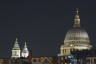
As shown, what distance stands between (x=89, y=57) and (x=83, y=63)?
2.89 m

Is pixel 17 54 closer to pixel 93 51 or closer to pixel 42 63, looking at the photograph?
pixel 42 63

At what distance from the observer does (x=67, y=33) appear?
167375mm

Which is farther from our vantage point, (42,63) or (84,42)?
(84,42)

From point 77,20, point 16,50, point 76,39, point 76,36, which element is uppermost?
point 77,20

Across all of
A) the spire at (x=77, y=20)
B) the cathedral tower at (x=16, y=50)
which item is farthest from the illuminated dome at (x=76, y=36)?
the cathedral tower at (x=16, y=50)

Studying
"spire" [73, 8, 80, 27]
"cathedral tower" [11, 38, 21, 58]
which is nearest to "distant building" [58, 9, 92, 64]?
"spire" [73, 8, 80, 27]

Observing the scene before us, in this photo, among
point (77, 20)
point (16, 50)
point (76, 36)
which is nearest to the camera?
point (76, 36)

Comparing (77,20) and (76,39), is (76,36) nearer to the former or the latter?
(76,39)

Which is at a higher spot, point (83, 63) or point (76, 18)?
point (76, 18)

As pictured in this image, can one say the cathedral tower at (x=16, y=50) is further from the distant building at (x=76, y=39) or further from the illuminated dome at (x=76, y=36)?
the illuminated dome at (x=76, y=36)

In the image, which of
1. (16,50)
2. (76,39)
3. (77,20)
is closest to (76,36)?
(76,39)

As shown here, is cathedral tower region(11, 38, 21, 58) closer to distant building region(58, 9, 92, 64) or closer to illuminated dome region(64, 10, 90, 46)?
distant building region(58, 9, 92, 64)

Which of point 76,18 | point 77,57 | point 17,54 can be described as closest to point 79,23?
point 76,18

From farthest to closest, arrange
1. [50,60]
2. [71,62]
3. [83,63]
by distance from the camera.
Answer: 1. [50,60]
2. [71,62]
3. [83,63]
